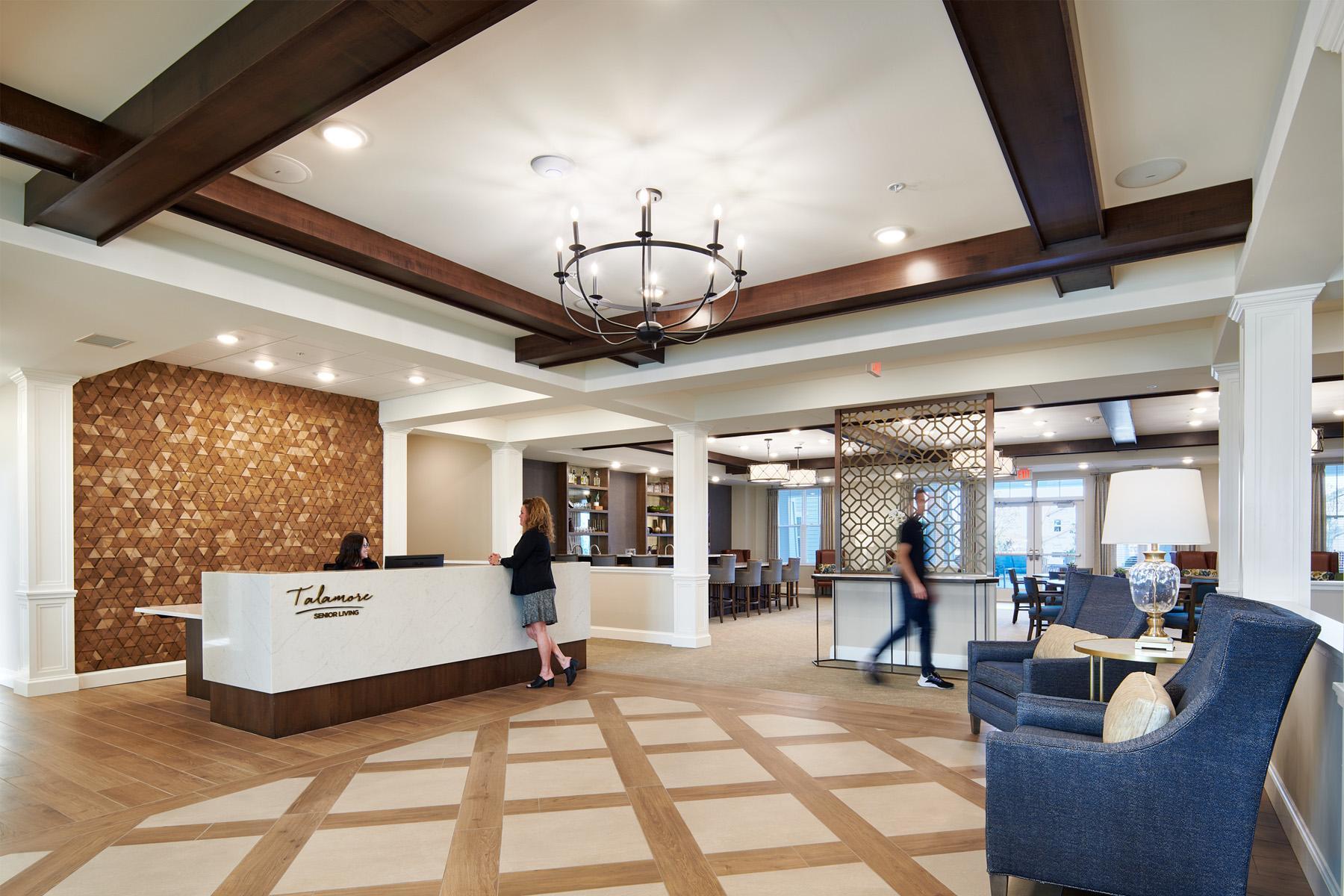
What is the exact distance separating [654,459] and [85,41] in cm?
1065

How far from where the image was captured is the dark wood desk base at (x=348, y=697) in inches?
182

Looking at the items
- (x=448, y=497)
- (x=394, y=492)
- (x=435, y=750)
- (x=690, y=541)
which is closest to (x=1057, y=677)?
(x=435, y=750)

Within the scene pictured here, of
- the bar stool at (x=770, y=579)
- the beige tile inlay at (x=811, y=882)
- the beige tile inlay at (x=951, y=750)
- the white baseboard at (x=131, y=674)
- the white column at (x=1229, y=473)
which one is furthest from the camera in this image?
the bar stool at (x=770, y=579)

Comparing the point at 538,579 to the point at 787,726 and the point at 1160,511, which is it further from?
the point at 1160,511

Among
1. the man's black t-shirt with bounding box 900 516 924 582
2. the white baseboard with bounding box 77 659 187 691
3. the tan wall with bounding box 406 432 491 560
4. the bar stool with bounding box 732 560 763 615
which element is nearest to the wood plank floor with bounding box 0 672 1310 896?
the white baseboard with bounding box 77 659 187 691

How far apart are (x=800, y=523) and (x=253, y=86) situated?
1584 centimetres

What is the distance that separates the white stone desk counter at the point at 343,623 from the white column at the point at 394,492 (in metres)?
2.99

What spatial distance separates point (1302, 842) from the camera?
112 inches

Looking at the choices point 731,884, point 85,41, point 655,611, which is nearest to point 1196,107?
point 731,884

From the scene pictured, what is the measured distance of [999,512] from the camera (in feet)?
50.2

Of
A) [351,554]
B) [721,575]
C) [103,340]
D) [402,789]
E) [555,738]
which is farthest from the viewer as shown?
[721,575]

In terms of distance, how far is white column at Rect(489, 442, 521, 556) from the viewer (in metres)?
9.84

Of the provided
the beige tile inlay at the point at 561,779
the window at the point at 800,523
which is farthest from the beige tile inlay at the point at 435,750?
the window at the point at 800,523

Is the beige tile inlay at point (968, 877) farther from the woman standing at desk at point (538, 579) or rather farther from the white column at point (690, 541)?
the white column at point (690, 541)
